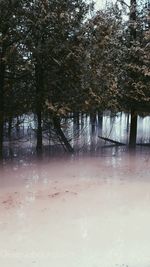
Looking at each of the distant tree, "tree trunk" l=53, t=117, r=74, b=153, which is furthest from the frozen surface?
"tree trunk" l=53, t=117, r=74, b=153

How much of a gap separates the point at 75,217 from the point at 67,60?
5.39m

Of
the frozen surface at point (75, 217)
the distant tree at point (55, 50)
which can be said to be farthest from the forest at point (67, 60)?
the frozen surface at point (75, 217)

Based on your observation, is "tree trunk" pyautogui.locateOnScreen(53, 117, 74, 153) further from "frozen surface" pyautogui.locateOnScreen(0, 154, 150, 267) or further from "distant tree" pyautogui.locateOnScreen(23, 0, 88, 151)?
"frozen surface" pyautogui.locateOnScreen(0, 154, 150, 267)

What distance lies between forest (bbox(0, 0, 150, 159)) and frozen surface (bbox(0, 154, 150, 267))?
2.07m

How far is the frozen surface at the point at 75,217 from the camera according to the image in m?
4.58

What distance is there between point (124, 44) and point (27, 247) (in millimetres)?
9450

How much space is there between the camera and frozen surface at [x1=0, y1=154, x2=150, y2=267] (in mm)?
4578

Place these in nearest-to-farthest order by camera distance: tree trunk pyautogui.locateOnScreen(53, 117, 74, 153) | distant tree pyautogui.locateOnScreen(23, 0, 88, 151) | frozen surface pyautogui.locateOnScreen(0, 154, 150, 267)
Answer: frozen surface pyautogui.locateOnScreen(0, 154, 150, 267) < distant tree pyautogui.locateOnScreen(23, 0, 88, 151) < tree trunk pyautogui.locateOnScreen(53, 117, 74, 153)

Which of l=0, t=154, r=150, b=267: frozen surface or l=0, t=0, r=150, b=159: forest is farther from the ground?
l=0, t=0, r=150, b=159: forest

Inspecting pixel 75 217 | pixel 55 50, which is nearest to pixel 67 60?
pixel 55 50

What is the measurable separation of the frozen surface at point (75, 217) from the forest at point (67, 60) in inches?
81.7

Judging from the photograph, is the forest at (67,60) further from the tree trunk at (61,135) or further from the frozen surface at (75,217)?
the frozen surface at (75,217)

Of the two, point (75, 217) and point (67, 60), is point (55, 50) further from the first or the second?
point (75, 217)

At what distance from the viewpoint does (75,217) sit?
600cm
